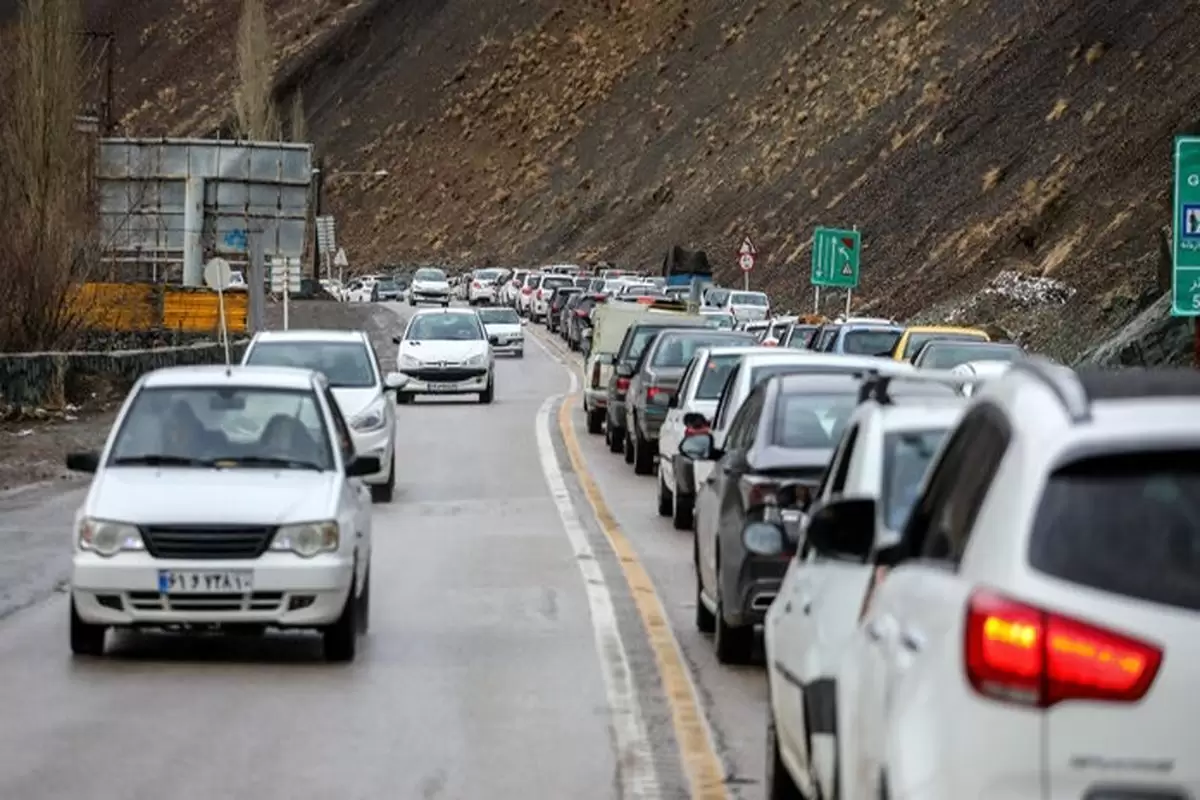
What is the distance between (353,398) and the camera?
25797 mm

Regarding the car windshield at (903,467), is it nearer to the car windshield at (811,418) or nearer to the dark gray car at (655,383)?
the car windshield at (811,418)

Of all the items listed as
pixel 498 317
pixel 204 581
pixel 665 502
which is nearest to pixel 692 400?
pixel 665 502

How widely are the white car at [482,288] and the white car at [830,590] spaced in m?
86.2

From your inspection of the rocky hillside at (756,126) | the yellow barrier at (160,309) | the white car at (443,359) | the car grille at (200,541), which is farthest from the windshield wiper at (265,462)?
the yellow barrier at (160,309)

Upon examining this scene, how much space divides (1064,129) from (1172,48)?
12.5ft

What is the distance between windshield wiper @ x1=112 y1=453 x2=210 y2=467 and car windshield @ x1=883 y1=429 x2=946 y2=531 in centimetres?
573

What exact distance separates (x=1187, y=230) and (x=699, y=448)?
9.45 metres

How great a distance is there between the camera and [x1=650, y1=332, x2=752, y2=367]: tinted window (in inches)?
1171

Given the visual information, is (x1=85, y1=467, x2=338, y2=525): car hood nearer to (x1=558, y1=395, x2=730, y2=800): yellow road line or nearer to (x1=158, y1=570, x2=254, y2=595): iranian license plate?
(x1=158, y1=570, x2=254, y2=595): iranian license plate

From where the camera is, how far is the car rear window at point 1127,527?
5148mm

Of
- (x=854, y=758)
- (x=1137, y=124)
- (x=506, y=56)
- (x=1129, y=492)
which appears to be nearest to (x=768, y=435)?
(x=854, y=758)

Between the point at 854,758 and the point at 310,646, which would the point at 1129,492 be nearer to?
the point at 854,758

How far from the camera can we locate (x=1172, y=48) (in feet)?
192

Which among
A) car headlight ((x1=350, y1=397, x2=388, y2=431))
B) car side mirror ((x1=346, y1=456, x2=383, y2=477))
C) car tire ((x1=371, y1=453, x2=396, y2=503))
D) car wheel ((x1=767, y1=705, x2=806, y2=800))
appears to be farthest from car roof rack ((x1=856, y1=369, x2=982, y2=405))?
car tire ((x1=371, y1=453, x2=396, y2=503))
